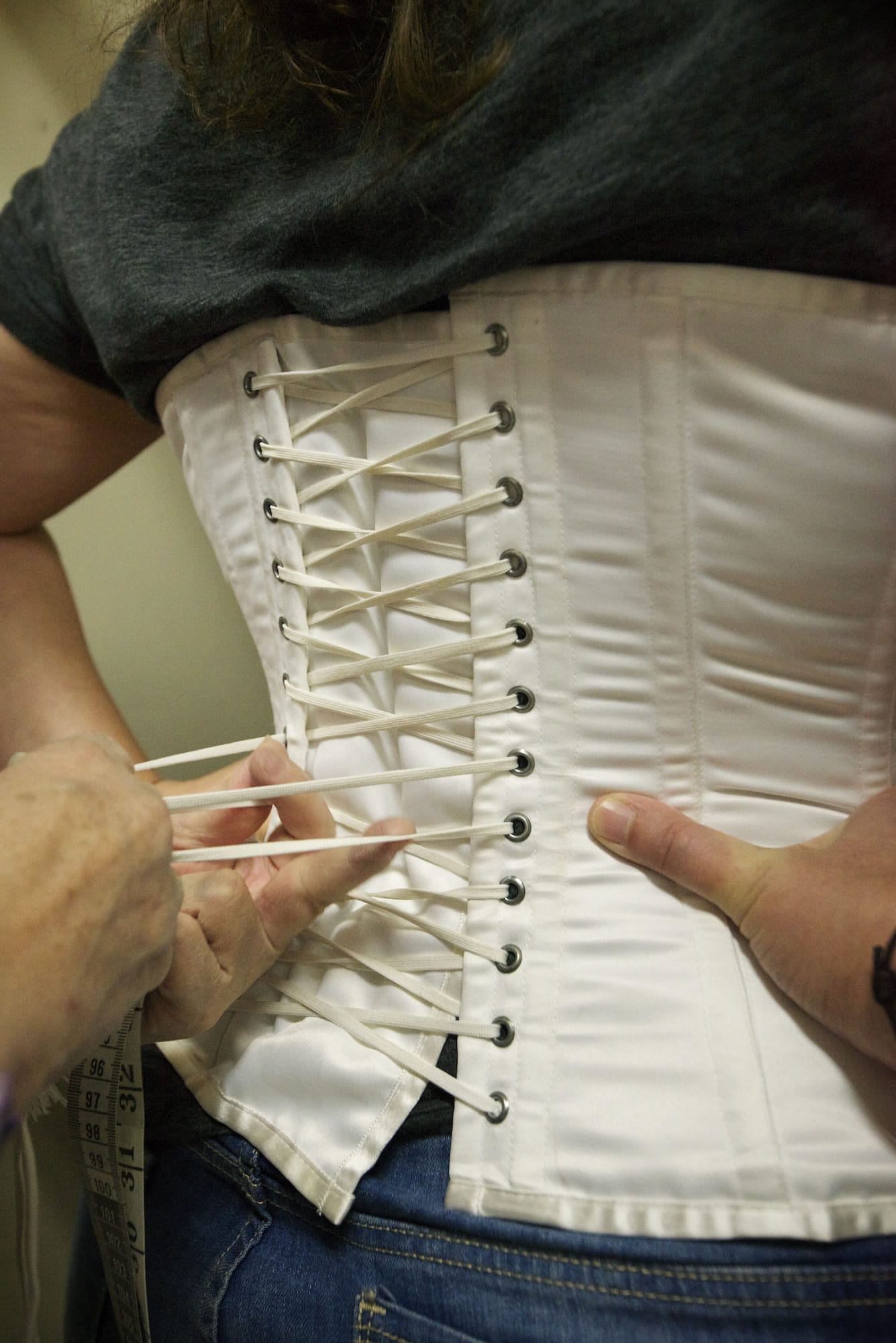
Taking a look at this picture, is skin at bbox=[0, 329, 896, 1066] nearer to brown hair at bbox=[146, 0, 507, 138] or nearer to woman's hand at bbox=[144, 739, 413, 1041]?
woman's hand at bbox=[144, 739, 413, 1041]

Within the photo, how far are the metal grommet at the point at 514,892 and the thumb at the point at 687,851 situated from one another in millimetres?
60

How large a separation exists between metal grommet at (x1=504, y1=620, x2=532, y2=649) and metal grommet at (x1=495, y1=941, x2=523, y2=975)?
0.63 ft

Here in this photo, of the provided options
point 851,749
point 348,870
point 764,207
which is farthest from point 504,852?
point 764,207

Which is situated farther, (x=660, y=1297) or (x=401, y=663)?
(x=401, y=663)

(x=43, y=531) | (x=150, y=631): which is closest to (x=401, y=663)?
(x=43, y=531)

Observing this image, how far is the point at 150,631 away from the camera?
120 centimetres

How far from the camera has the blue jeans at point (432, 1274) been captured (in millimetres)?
455

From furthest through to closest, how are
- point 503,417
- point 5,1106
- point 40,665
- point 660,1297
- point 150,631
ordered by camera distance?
point 150,631
point 40,665
point 503,417
point 660,1297
point 5,1106

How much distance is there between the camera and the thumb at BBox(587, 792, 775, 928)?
1.77 feet

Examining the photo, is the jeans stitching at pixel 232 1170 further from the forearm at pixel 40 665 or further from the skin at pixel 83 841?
the forearm at pixel 40 665

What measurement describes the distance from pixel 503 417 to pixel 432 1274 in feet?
1.68

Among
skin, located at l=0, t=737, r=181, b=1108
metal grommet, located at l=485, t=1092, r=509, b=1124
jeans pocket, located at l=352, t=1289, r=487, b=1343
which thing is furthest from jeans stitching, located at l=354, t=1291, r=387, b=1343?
skin, located at l=0, t=737, r=181, b=1108

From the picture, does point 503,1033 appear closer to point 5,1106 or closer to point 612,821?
point 612,821

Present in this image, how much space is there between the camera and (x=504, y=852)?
585 mm
